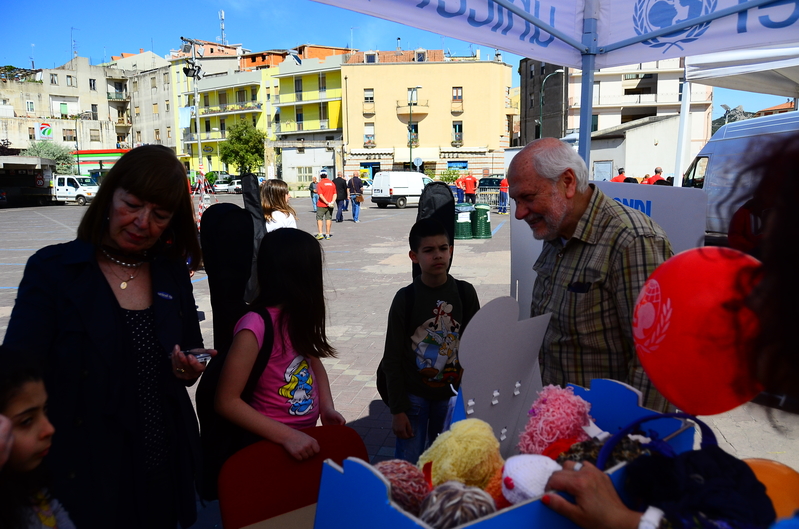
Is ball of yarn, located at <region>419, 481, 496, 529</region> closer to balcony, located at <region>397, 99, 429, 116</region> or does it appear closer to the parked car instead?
the parked car

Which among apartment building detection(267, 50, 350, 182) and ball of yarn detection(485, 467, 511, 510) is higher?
apartment building detection(267, 50, 350, 182)

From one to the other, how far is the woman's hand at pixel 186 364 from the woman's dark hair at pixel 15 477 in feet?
1.67

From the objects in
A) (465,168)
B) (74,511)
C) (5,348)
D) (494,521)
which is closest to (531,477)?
(494,521)

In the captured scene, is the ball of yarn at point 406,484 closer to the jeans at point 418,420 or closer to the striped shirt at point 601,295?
the striped shirt at point 601,295

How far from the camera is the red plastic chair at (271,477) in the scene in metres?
1.62

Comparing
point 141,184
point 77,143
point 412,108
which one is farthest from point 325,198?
point 77,143

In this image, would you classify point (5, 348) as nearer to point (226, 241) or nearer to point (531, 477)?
point (531, 477)

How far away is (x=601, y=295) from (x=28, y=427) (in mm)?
1840

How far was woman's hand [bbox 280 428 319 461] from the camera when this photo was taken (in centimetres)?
175

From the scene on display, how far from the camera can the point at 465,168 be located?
5762 centimetres

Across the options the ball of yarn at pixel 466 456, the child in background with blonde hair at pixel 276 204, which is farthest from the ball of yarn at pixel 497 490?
the child in background with blonde hair at pixel 276 204

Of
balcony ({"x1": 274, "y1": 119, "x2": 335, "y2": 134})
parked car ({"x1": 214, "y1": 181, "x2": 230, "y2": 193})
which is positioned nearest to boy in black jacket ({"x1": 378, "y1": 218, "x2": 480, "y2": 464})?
parked car ({"x1": 214, "y1": 181, "x2": 230, "y2": 193})

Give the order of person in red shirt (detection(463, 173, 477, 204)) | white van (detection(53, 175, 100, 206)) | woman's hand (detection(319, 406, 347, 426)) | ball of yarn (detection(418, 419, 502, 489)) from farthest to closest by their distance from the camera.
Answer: white van (detection(53, 175, 100, 206)), person in red shirt (detection(463, 173, 477, 204)), woman's hand (detection(319, 406, 347, 426)), ball of yarn (detection(418, 419, 502, 489))

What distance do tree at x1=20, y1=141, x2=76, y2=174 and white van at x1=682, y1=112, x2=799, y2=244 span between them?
181ft
